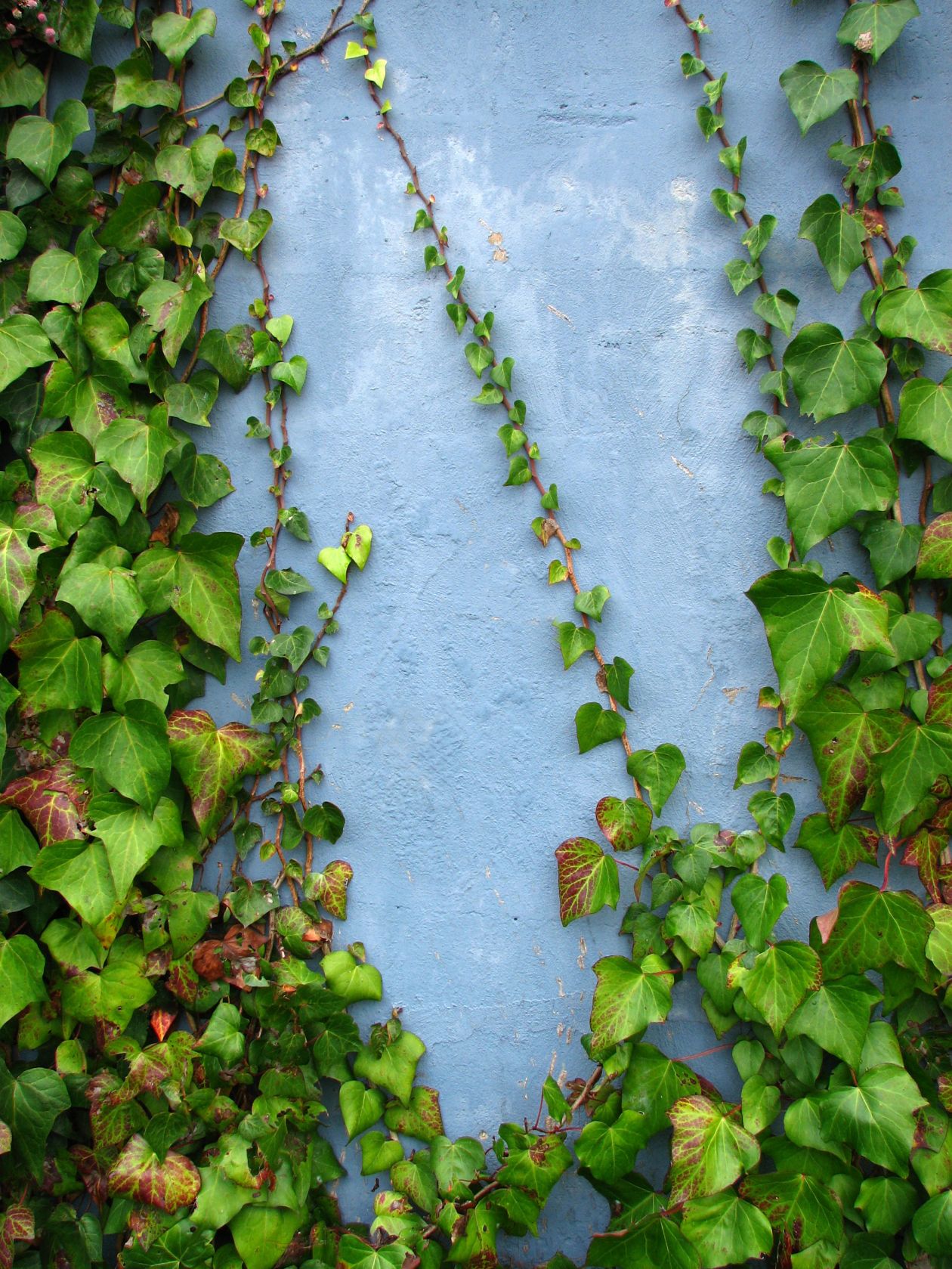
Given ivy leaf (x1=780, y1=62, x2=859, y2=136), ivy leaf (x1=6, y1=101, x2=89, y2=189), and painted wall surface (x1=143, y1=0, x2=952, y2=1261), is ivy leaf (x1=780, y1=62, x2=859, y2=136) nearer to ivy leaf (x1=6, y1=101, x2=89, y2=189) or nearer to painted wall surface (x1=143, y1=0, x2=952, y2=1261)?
painted wall surface (x1=143, y1=0, x2=952, y2=1261)

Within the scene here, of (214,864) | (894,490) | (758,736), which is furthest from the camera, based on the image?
(214,864)

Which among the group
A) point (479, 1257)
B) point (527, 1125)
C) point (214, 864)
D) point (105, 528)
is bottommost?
point (479, 1257)

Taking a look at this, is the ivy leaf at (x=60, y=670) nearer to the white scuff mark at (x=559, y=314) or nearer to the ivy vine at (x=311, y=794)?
the ivy vine at (x=311, y=794)

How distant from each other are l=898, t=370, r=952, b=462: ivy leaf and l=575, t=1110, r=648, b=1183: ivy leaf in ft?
4.73

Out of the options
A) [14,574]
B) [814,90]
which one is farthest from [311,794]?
[814,90]

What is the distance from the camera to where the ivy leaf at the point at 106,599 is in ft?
5.78

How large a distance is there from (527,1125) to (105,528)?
1.55 m

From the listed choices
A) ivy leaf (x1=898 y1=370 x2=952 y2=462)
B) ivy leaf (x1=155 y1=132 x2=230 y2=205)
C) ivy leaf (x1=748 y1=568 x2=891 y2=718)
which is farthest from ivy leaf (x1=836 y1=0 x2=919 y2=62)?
ivy leaf (x1=155 y1=132 x2=230 y2=205)

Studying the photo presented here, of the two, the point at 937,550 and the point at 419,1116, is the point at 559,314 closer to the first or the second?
the point at 937,550

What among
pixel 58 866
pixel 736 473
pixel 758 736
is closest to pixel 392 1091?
pixel 58 866

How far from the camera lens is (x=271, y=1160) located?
176cm

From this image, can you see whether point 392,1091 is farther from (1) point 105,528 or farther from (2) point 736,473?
(2) point 736,473

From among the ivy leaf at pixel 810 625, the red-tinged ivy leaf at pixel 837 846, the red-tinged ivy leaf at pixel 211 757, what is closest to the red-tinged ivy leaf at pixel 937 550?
the ivy leaf at pixel 810 625

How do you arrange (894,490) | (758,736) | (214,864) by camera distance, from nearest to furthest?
1. (894,490)
2. (758,736)
3. (214,864)
